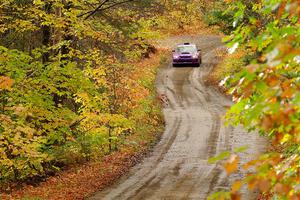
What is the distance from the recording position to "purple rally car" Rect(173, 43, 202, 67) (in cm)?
4009

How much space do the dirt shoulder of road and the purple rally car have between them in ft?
68.5

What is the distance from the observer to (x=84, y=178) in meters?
14.9

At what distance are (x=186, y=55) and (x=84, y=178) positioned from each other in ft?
87.1

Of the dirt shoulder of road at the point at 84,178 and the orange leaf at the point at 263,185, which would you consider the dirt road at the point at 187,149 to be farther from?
the orange leaf at the point at 263,185

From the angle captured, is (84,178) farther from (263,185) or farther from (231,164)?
(263,185)

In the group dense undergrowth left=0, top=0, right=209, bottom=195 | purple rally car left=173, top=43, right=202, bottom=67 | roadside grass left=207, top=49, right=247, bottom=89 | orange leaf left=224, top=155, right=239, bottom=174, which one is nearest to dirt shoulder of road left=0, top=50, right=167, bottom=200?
dense undergrowth left=0, top=0, right=209, bottom=195

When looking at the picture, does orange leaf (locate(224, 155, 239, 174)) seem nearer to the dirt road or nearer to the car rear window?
the dirt road

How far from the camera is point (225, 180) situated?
565 inches

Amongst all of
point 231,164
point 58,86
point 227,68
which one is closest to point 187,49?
point 227,68

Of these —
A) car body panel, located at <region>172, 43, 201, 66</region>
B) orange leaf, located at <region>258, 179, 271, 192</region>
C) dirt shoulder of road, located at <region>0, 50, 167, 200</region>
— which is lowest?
dirt shoulder of road, located at <region>0, 50, 167, 200</region>

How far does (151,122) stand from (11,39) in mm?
9135

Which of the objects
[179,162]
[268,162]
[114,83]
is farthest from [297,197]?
[114,83]

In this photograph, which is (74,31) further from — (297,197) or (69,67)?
(297,197)

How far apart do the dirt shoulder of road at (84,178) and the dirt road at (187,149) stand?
0.41 metres
